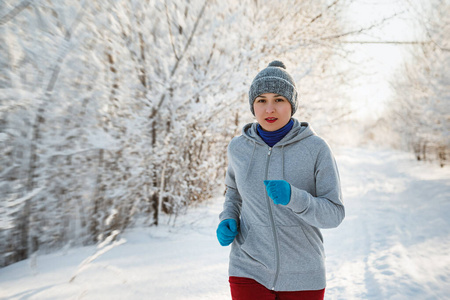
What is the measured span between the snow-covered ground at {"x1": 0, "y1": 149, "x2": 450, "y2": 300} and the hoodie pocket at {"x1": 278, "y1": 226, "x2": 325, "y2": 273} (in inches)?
55.5

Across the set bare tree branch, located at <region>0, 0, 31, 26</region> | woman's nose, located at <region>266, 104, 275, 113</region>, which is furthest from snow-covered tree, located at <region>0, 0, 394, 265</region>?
woman's nose, located at <region>266, 104, 275, 113</region>

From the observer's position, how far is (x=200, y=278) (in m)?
2.68

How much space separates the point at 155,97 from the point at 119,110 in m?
0.54

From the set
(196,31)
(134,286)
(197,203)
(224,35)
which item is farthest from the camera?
(197,203)

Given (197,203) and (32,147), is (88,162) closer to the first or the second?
(32,147)

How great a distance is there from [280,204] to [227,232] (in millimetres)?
360

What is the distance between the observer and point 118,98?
3.43 meters

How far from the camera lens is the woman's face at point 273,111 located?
1.38 m

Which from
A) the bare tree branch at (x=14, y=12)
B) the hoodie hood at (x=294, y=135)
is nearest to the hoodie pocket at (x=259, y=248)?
the hoodie hood at (x=294, y=135)

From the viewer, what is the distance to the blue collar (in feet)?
4.64

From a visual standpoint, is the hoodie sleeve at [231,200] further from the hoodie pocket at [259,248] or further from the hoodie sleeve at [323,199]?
the hoodie sleeve at [323,199]

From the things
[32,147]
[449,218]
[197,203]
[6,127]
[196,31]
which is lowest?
[449,218]

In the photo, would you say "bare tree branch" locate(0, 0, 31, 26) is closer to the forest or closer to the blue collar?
the forest

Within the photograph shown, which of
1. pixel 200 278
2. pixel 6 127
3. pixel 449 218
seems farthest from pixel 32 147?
pixel 449 218
